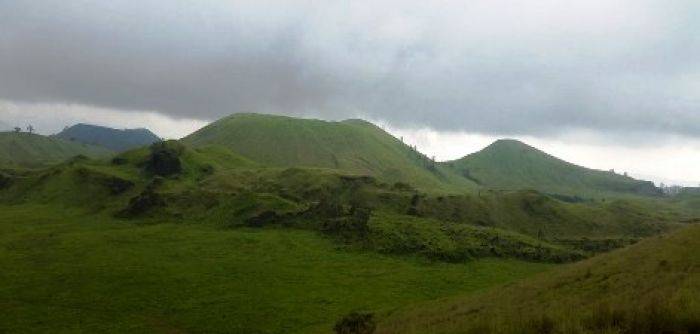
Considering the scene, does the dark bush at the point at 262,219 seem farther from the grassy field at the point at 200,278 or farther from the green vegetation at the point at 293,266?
the grassy field at the point at 200,278

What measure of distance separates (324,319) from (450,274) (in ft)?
142

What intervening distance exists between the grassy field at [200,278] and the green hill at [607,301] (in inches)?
1361

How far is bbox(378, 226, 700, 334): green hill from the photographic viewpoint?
41.3 feet

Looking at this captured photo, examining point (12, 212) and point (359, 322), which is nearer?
point (359, 322)

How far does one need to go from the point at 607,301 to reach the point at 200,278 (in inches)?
4050

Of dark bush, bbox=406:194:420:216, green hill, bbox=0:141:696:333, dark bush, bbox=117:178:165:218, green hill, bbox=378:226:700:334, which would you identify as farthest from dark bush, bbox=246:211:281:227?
green hill, bbox=378:226:700:334

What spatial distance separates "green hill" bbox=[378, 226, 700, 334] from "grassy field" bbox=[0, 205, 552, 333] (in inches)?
1361

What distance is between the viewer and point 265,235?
497 feet

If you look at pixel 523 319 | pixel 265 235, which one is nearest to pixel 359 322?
pixel 523 319

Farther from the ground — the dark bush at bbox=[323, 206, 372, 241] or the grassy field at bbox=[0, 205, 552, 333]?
the dark bush at bbox=[323, 206, 372, 241]

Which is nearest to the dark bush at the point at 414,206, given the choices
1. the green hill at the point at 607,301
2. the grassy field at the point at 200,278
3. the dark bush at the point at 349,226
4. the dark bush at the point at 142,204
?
the dark bush at the point at 349,226

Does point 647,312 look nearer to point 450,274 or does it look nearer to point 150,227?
point 450,274

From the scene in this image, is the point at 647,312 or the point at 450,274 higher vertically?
the point at 647,312

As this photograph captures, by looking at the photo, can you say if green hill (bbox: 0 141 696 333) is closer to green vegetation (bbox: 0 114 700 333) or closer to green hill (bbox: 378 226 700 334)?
green vegetation (bbox: 0 114 700 333)
